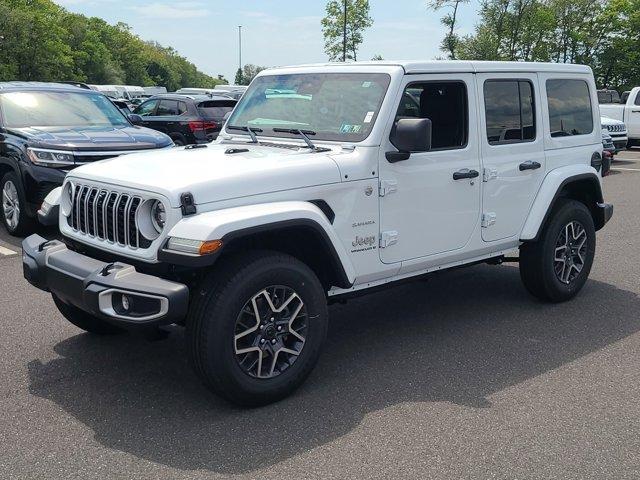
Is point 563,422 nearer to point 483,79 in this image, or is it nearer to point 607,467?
point 607,467

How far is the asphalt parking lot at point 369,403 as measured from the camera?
3.29 meters

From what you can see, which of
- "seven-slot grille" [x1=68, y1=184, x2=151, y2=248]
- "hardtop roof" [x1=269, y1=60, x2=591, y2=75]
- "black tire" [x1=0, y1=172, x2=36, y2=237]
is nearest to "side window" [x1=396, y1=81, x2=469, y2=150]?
"hardtop roof" [x1=269, y1=60, x2=591, y2=75]

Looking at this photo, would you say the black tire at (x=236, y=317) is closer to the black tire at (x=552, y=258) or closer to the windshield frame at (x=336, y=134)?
the windshield frame at (x=336, y=134)

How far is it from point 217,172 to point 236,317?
80 centimetres

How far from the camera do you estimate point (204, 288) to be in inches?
142

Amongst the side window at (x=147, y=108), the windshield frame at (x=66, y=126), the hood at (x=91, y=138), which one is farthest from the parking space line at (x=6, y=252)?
the side window at (x=147, y=108)

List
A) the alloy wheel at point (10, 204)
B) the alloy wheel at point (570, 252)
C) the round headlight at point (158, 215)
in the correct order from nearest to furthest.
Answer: the round headlight at point (158, 215) → the alloy wheel at point (570, 252) → the alloy wheel at point (10, 204)

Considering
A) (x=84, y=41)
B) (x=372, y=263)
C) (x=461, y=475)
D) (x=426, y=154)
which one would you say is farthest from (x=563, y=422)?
(x=84, y=41)

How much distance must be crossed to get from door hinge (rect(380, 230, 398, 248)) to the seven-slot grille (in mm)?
1437

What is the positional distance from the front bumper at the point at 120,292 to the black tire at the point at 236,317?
0.15 meters

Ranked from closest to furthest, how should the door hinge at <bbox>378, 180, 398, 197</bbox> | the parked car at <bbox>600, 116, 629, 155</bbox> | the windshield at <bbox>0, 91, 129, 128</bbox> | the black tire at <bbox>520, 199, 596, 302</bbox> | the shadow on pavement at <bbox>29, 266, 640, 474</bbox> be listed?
1. the shadow on pavement at <bbox>29, 266, 640, 474</bbox>
2. the door hinge at <bbox>378, 180, 398, 197</bbox>
3. the black tire at <bbox>520, 199, 596, 302</bbox>
4. the windshield at <bbox>0, 91, 129, 128</bbox>
5. the parked car at <bbox>600, 116, 629, 155</bbox>

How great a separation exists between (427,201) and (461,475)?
1.89m

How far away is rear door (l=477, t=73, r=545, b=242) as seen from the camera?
4.98 meters

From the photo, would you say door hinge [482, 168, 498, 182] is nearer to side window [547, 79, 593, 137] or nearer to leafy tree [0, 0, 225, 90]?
side window [547, 79, 593, 137]
